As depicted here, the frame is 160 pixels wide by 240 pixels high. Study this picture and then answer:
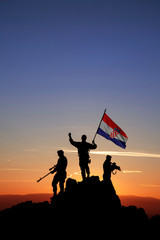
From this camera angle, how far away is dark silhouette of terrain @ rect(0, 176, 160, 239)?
72.8 feet

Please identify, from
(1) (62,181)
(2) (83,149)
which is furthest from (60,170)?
(2) (83,149)

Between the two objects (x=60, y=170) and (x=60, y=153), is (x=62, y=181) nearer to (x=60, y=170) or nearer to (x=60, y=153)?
(x=60, y=170)

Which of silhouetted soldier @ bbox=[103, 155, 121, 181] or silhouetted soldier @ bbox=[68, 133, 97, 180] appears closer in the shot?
silhouetted soldier @ bbox=[68, 133, 97, 180]

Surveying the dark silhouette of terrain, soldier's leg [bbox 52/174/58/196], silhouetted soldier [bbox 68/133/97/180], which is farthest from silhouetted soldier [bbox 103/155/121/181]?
soldier's leg [bbox 52/174/58/196]

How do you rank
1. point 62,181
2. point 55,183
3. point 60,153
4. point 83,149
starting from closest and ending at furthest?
point 83,149 < point 60,153 < point 55,183 < point 62,181

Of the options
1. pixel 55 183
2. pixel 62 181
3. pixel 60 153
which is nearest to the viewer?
pixel 60 153

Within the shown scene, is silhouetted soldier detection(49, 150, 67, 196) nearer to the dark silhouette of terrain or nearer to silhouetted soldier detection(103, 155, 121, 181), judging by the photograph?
the dark silhouette of terrain

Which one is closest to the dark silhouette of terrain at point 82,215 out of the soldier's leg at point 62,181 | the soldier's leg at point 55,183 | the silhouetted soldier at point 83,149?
the soldier's leg at point 62,181

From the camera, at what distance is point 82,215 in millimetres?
22547

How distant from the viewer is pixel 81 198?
23.3 meters

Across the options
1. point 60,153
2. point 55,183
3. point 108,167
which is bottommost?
point 55,183

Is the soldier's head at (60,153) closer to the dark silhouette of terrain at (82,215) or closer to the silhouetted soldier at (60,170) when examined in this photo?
the silhouetted soldier at (60,170)

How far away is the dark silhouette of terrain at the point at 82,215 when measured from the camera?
22188 millimetres

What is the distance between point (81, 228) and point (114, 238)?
2.82 m
